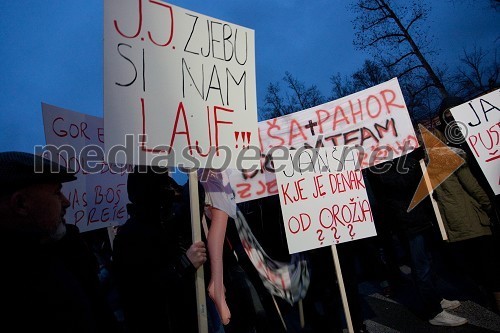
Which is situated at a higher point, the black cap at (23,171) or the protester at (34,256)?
the black cap at (23,171)

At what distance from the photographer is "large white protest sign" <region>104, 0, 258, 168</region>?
4.82 feet

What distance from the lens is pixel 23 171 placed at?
1.11 m

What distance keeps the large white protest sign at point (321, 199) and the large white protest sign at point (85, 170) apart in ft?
6.29

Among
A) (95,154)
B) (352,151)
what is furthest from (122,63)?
(95,154)

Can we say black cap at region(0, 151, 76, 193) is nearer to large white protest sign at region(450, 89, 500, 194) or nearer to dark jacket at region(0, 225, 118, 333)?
dark jacket at region(0, 225, 118, 333)

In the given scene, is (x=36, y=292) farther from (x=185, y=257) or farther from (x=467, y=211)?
(x=467, y=211)

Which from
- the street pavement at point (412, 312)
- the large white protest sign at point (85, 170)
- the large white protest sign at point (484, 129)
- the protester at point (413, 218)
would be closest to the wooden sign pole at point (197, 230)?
the large white protest sign at point (85, 170)

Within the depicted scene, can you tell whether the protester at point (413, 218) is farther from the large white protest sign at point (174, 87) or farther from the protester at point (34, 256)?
the protester at point (34, 256)

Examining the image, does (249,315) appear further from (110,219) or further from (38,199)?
(110,219)

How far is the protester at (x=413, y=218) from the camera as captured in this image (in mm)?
2992

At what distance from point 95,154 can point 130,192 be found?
198 centimetres

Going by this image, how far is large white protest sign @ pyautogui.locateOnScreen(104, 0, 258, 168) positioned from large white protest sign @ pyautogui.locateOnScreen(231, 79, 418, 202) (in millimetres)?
1552

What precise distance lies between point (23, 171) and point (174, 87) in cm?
82

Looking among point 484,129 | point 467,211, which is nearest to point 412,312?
point 467,211
